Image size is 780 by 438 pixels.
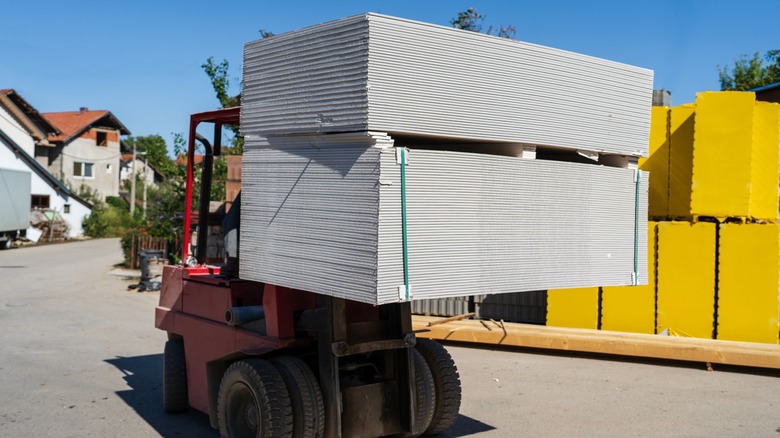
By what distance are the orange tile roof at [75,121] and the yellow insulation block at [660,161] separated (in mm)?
46229

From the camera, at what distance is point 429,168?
15.0 feet

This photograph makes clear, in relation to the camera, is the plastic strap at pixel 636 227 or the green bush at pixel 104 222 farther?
the green bush at pixel 104 222

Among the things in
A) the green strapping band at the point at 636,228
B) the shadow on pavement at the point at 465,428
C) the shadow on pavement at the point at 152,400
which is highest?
the green strapping band at the point at 636,228

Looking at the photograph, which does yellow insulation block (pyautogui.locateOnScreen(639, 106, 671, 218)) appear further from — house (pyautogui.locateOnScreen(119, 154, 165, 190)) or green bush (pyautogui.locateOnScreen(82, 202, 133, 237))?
house (pyautogui.locateOnScreen(119, 154, 165, 190))

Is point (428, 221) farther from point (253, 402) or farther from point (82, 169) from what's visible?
point (82, 169)

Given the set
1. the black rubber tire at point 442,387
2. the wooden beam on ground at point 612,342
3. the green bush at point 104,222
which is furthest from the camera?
the green bush at point 104,222

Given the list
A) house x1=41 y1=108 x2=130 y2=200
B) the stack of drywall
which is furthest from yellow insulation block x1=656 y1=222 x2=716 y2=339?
house x1=41 y1=108 x2=130 y2=200

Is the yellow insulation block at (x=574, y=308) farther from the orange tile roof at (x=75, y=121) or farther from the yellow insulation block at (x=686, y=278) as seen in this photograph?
the orange tile roof at (x=75, y=121)

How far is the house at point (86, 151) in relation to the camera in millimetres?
50844

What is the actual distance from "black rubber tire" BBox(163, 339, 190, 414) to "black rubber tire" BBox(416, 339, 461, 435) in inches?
97.1

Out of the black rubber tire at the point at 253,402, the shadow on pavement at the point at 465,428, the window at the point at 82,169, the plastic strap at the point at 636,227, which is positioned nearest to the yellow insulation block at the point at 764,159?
the shadow on pavement at the point at 465,428

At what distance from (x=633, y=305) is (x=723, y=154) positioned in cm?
256

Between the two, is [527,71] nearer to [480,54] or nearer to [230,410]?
[480,54]

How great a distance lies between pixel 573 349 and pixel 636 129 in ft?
18.9
